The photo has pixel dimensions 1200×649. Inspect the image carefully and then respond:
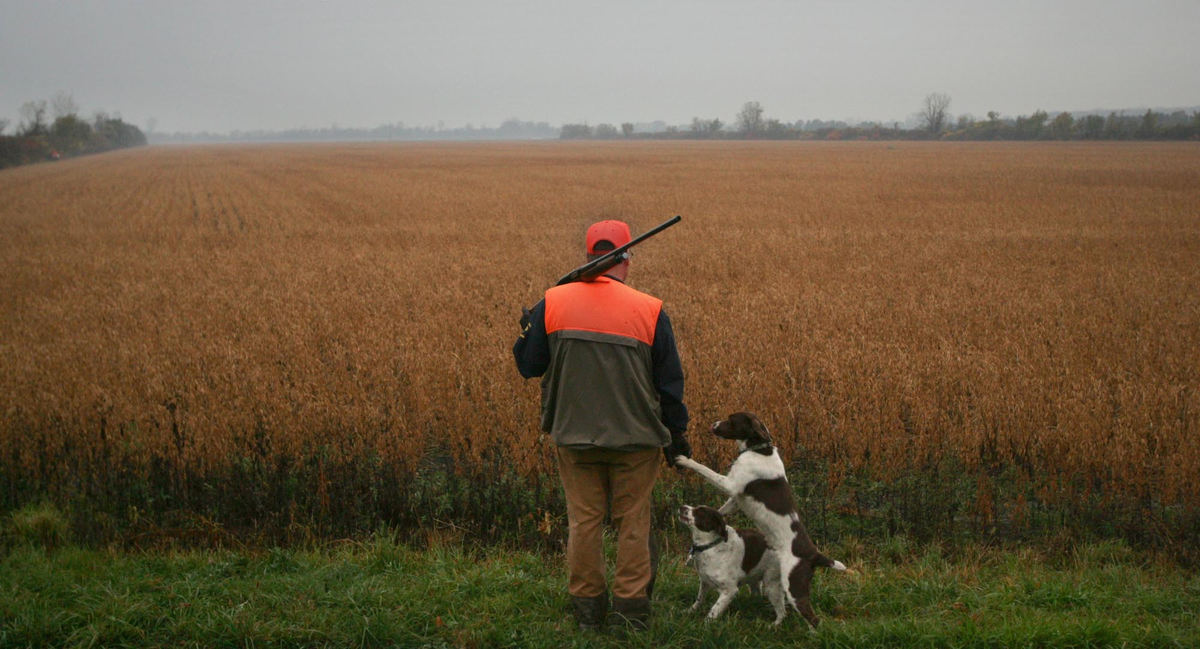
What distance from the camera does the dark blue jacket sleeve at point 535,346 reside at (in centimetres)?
424

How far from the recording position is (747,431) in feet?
14.2

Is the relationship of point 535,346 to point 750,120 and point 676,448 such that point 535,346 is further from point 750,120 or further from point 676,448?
point 750,120

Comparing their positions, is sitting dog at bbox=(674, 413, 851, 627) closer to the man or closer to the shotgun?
the man

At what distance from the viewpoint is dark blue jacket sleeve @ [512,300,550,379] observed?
4.24 meters

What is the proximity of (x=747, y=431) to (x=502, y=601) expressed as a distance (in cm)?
171

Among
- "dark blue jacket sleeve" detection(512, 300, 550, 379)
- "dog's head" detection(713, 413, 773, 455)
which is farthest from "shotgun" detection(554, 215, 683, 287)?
"dog's head" detection(713, 413, 773, 455)

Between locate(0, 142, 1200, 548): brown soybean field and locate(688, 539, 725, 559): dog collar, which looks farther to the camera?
locate(0, 142, 1200, 548): brown soybean field

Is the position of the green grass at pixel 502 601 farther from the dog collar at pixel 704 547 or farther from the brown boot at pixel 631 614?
the dog collar at pixel 704 547

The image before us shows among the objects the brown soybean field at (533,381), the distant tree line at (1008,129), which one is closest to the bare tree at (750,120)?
the distant tree line at (1008,129)

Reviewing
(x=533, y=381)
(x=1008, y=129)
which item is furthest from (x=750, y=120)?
(x=533, y=381)

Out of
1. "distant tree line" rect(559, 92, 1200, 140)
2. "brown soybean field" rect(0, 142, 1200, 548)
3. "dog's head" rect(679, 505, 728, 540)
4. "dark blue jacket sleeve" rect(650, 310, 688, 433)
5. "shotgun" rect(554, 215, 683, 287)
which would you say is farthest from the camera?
"distant tree line" rect(559, 92, 1200, 140)

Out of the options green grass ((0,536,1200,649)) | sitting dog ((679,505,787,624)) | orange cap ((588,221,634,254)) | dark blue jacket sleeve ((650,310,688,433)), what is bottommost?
green grass ((0,536,1200,649))

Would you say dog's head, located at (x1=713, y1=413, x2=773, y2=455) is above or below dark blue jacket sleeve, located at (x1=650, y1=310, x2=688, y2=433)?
below

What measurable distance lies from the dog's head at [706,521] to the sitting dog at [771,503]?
16 cm
